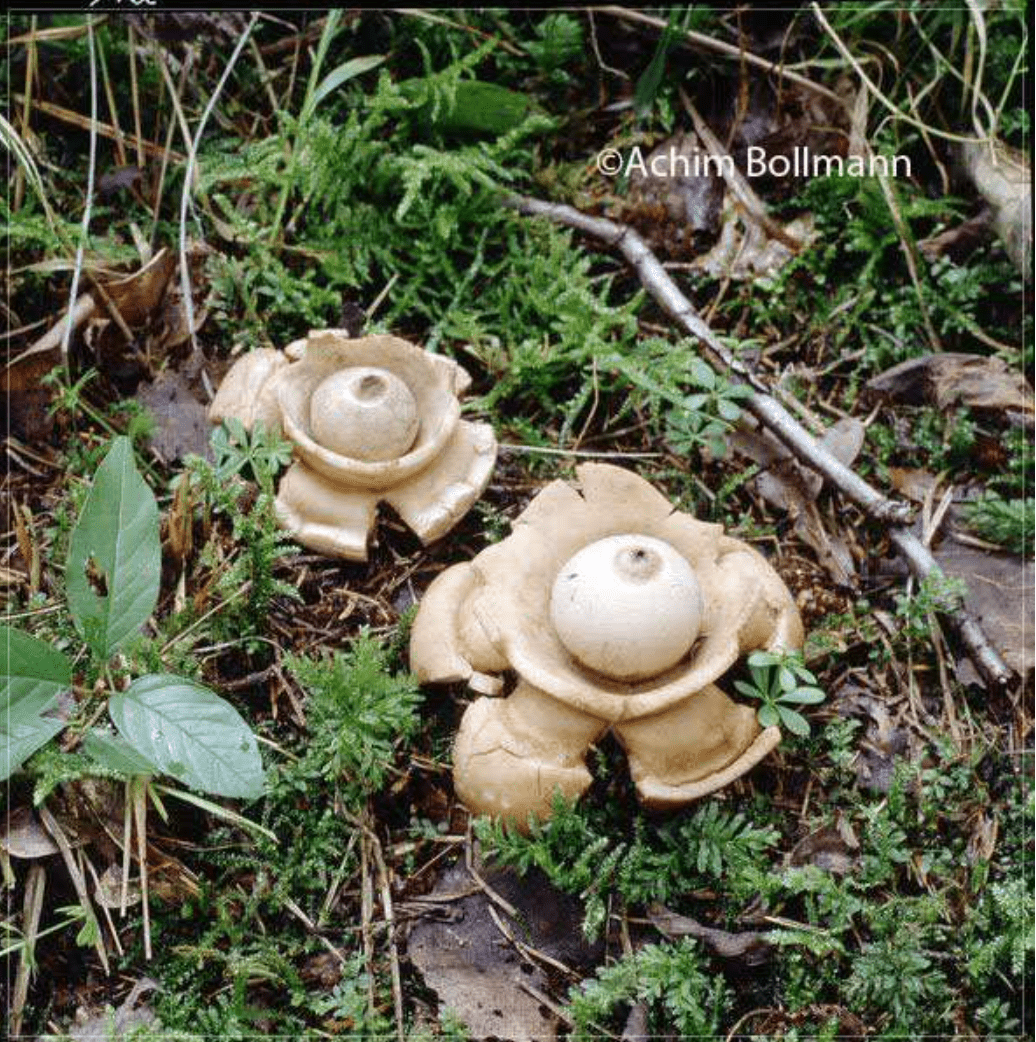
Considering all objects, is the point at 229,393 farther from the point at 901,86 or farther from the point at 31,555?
the point at 901,86

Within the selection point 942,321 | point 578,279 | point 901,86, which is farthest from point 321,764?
point 901,86

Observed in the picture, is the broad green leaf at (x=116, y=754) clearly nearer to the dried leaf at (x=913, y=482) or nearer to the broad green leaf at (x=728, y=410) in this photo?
the broad green leaf at (x=728, y=410)

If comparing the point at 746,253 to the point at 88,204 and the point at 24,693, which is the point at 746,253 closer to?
the point at 88,204

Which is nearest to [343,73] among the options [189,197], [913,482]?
[189,197]

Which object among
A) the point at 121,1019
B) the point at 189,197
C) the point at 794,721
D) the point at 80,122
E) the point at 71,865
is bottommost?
the point at 121,1019

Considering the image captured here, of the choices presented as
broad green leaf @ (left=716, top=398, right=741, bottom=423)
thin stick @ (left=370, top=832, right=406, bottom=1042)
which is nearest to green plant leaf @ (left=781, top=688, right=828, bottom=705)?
broad green leaf @ (left=716, top=398, right=741, bottom=423)

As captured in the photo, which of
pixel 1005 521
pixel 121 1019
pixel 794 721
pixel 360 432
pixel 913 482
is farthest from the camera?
pixel 913 482

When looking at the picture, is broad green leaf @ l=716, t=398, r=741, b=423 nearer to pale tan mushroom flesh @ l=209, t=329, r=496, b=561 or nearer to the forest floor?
the forest floor
